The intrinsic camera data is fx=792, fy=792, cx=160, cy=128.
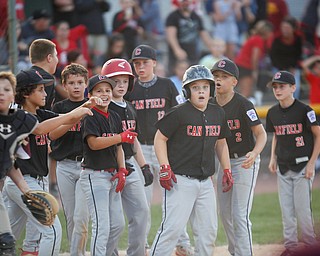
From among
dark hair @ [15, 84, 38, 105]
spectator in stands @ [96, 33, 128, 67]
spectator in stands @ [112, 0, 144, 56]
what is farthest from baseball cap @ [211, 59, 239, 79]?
spectator in stands @ [112, 0, 144, 56]

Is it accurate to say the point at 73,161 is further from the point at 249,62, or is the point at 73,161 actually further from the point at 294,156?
the point at 249,62

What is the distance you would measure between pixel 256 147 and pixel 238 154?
0.28 metres

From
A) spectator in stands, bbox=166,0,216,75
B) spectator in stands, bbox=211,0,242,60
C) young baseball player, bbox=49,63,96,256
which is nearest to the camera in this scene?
young baseball player, bbox=49,63,96,256

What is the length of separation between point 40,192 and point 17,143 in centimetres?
43

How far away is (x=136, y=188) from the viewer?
7176 mm

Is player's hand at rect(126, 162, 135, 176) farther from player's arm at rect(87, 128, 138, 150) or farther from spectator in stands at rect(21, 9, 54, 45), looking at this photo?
spectator in stands at rect(21, 9, 54, 45)

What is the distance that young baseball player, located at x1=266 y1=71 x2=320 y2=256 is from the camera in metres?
8.20

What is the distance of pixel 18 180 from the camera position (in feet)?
20.0

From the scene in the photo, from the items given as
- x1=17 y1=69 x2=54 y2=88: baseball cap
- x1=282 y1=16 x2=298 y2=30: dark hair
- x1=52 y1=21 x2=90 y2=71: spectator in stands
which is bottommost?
x1=17 y1=69 x2=54 y2=88: baseball cap

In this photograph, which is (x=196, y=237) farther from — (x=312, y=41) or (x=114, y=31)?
(x=312, y=41)

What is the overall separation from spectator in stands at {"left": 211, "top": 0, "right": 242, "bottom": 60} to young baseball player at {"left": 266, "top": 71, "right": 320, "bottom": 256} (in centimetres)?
673

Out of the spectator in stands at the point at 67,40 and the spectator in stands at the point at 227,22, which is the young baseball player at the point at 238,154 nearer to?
the spectator in stands at the point at 67,40

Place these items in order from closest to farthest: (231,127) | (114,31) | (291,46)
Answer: (231,127), (114,31), (291,46)

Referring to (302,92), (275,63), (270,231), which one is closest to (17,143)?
(270,231)
